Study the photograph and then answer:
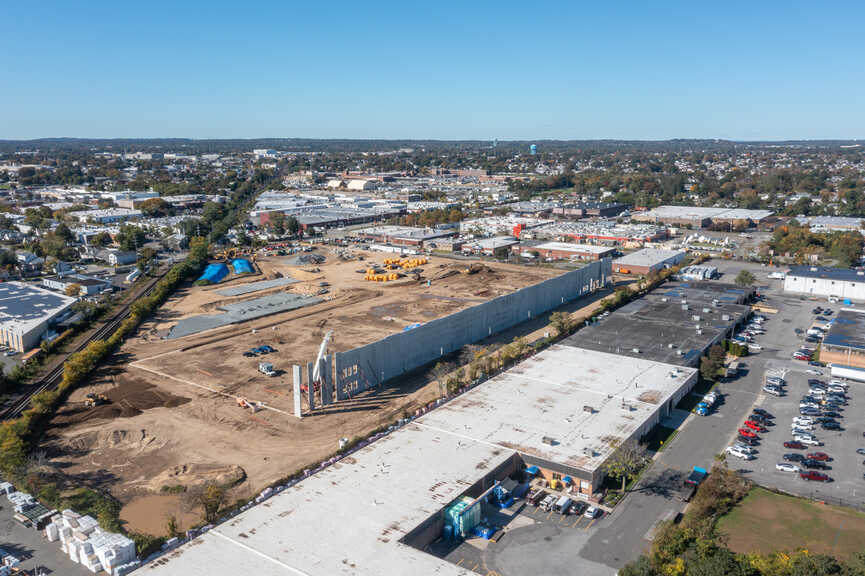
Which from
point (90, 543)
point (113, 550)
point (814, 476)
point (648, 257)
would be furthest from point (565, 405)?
point (648, 257)

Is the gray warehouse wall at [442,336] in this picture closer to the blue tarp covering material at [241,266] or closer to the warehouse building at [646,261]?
the warehouse building at [646,261]

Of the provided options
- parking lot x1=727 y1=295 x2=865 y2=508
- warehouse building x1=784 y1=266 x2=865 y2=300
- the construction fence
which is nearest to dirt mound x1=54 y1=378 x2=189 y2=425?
the construction fence

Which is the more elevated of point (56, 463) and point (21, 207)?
point (21, 207)

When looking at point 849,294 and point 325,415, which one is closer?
point 325,415

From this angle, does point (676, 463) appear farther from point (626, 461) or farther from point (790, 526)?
point (790, 526)

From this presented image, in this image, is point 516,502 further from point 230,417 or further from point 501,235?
point 501,235

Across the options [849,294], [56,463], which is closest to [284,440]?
[56,463]

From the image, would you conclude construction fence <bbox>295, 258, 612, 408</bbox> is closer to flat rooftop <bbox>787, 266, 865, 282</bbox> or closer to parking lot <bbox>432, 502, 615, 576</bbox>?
parking lot <bbox>432, 502, 615, 576</bbox>
